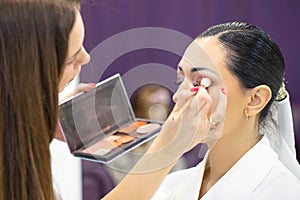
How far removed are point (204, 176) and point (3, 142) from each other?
0.66m

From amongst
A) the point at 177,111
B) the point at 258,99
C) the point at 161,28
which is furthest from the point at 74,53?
the point at 161,28

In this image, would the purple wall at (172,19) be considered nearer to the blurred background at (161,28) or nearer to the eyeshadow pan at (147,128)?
the blurred background at (161,28)

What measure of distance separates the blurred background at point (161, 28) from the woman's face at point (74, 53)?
0.86 meters

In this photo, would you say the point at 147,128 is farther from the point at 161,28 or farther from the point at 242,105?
the point at 161,28

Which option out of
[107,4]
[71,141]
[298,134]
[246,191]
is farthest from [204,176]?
[107,4]

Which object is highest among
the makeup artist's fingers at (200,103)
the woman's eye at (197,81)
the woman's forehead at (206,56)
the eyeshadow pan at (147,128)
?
the woman's forehead at (206,56)

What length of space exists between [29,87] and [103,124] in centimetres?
51

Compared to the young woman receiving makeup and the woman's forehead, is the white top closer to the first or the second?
the young woman receiving makeup

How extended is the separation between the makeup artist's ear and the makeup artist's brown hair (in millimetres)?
533

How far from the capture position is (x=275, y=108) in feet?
3.95

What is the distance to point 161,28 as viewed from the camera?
1.72 metres

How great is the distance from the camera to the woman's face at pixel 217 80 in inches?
43.9

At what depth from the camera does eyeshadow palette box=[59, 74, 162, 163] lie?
113 cm

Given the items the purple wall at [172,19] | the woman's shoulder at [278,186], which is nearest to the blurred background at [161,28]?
the purple wall at [172,19]
